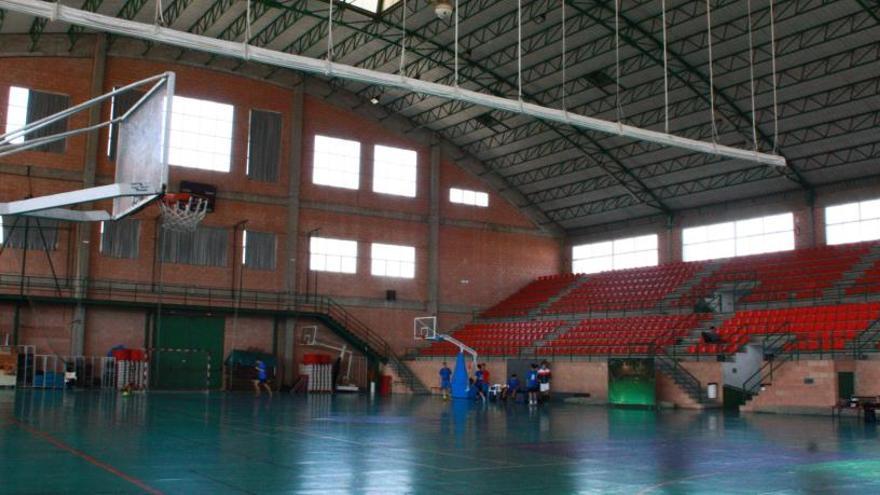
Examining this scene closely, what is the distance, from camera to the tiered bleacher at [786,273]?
37.3 metres

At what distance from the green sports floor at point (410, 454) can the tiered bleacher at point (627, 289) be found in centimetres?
2100

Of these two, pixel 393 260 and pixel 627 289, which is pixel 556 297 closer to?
pixel 627 289

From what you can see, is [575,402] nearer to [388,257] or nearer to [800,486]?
[388,257]

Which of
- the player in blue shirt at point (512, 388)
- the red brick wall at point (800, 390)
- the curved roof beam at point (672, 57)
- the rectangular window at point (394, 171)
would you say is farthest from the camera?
the rectangular window at point (394, 171)

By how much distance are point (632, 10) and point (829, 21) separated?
24.3ft

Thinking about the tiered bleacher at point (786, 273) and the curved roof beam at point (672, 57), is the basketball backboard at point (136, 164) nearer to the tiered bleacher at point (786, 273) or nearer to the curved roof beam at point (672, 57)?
the curved roof beam at point (672, 57)

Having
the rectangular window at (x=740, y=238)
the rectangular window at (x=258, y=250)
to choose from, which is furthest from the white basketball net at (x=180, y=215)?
the rectangular window at (x=740, y=238)

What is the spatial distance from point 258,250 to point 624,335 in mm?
18746

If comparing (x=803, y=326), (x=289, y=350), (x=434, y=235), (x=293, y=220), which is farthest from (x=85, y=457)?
(x=434, y=235)

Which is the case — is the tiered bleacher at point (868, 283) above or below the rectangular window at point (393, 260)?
below

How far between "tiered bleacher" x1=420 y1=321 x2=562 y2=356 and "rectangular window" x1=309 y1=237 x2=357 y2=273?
634cm

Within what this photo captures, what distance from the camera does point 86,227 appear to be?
127 feet

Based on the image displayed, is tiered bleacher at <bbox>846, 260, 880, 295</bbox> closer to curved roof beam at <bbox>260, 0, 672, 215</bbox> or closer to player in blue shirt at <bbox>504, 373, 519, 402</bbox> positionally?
curved roof beam at <bbox>260, 0, 672, 215</bbox>

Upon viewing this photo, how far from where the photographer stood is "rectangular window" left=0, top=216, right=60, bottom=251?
122 ft
